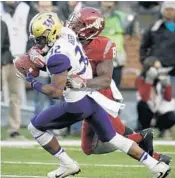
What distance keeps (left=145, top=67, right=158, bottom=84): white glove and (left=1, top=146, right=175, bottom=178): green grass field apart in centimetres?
125

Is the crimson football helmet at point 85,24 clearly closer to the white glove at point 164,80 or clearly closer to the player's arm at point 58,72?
the player's arm at point 58,72

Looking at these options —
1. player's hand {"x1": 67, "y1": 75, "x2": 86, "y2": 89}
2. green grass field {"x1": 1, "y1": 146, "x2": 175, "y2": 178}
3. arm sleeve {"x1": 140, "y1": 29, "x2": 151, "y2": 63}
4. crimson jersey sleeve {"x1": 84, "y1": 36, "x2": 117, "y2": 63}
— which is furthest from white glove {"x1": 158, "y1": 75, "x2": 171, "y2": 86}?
player's hand {"x1": 67, "y1": 75, "x2": 86, "y2": 89}

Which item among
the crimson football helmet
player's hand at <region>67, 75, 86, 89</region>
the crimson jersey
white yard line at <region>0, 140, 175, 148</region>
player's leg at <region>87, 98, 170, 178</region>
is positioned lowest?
white yard line at <region>0, 140, 175, 148</region>

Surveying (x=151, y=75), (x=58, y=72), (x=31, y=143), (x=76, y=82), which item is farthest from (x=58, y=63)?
(x=151, y=75)

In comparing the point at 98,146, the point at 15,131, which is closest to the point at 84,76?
the point at 98,146

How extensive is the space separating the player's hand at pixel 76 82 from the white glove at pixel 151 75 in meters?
3.86

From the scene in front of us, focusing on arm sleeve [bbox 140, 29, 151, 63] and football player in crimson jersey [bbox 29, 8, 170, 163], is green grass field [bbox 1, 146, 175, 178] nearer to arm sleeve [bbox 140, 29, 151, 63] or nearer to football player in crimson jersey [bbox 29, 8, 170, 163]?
football player in crimson jersey [bbox 29, 8, 170, 163]

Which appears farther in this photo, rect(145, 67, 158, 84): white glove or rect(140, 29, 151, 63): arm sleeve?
rect(140, 29, 151, 63): arm sleeve

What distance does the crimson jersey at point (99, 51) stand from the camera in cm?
806

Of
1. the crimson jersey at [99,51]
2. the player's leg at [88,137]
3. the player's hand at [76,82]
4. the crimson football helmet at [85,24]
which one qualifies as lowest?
the player's leg at [88,137]

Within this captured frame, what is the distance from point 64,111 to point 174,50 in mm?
4209

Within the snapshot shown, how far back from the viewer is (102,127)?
788cm

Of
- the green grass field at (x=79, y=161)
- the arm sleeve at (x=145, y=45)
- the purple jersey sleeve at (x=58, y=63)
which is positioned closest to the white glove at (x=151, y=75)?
the arm sleeve at (x=145, y=45)

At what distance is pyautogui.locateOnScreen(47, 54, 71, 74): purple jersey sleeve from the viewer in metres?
7.61
